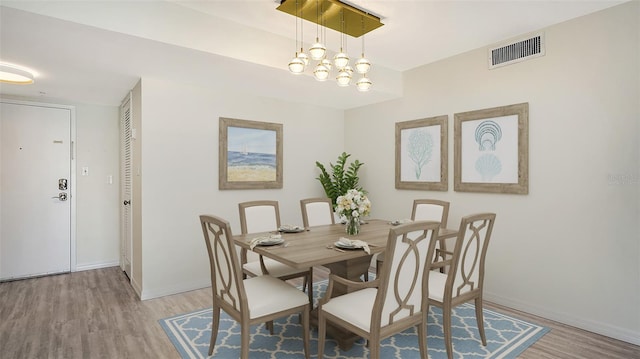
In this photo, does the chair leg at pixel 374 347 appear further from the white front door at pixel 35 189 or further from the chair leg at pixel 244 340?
the white front door at pixel 35 189

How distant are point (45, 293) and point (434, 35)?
16.2 ft

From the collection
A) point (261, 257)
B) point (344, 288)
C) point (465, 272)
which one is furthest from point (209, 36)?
point (465, 272)

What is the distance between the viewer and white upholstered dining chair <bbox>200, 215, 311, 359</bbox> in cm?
205

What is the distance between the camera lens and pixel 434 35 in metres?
3.30

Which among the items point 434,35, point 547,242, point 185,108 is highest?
point 434,35

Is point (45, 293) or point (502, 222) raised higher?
point (502, 222)

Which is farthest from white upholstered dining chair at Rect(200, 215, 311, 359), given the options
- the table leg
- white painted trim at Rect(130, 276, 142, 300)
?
white painted trim at Rect(130, 276, 142, 300)

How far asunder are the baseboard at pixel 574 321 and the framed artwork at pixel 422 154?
1325 millimetres

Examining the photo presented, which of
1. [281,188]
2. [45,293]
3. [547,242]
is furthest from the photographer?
[281,188]

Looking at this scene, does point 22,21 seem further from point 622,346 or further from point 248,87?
point 622,346

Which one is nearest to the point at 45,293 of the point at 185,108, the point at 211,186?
the point at 211,186

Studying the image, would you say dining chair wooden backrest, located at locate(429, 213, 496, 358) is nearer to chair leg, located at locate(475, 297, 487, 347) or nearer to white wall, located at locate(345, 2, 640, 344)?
chair leg, located at locate(475, 297, 487, 347)

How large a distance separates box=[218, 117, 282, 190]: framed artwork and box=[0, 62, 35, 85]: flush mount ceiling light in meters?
1.88

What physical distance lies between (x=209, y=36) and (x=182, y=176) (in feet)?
5.39
